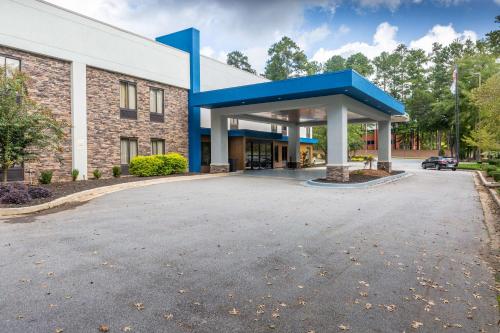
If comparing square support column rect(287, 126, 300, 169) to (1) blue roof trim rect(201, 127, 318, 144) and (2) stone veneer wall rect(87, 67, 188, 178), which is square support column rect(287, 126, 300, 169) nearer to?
(1) blue roof trim rect(201, 127, 318, 144)

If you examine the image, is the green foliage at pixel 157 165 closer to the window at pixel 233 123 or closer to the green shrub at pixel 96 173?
the green shrub at pixel 96 173

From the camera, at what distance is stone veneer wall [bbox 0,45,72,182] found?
1502 centimetres

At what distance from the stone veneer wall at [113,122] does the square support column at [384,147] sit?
16192mm

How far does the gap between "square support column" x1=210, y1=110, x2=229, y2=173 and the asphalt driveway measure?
1429 cm

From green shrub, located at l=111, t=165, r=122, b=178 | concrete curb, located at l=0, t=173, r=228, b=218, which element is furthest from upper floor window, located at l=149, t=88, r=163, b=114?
concrete curb, located at l=0, t=173, r=228, b=218

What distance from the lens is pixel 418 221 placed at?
845 centimetres

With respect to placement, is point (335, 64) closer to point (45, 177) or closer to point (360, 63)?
point (360, 63)

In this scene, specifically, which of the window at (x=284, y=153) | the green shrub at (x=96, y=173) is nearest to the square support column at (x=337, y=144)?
the green shrub at (x=96, y=173)

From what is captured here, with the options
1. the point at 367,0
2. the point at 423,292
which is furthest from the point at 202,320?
the point at 367,0

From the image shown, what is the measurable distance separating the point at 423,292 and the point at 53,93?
17.6 m

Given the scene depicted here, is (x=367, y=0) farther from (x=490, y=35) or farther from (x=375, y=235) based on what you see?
(x=375, y=235)

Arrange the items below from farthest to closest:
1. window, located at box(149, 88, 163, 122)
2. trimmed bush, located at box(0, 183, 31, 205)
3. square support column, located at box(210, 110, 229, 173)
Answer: square support column, located at box(210, 110, 229, 173), window, located at box(149, 88, 163, 122), trimmed bush, located at box(0, 183, 31, 205)

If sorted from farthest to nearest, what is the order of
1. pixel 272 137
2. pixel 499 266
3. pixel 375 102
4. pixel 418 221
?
pixel 272 137
pixel 375 102
pixel 418 221
pixel 499 266

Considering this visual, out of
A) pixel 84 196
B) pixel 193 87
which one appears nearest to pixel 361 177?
pixel 193 87
